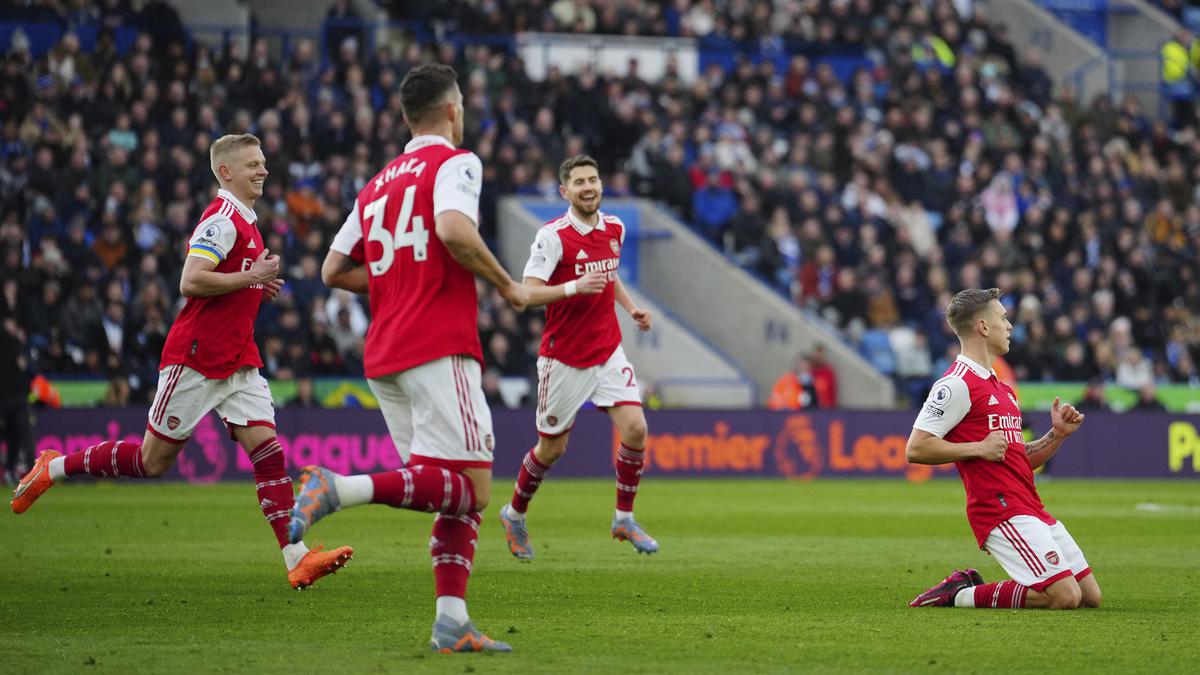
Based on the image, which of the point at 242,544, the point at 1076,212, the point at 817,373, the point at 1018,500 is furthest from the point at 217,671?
the point at 1076,212

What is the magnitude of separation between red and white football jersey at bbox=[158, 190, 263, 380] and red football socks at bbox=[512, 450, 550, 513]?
2.70 meters

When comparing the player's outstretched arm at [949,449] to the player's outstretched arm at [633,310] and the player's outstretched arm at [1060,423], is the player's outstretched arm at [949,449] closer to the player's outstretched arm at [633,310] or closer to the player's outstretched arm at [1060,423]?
the player's outstretched arm at [1060,423]

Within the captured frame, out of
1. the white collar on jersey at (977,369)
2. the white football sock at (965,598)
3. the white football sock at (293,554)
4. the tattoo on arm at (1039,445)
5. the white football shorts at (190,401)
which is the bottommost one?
the white football sock at (965,598)

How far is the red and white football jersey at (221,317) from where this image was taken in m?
9.83

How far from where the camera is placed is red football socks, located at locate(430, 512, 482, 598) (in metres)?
7.07

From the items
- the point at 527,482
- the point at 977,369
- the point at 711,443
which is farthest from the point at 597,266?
the point at 711,443

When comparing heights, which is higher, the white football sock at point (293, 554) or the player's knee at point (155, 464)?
the player's knee at point (155, 464)

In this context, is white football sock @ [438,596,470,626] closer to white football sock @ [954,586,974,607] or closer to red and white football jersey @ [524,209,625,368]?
white football sock @ [954,586,974,607]

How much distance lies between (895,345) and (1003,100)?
8251 mm

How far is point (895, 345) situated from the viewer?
2875 centimetres

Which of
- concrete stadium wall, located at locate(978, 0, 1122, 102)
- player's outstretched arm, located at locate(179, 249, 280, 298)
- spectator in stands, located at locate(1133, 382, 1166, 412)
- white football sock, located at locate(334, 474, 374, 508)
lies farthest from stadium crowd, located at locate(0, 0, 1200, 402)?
white football sock, located at locate(334, 474, 374, 508)

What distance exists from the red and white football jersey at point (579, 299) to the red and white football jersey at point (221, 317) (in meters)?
2.59


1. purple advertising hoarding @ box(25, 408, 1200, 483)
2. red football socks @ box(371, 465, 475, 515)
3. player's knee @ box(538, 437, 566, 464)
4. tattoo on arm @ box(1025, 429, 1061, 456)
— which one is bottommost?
purple advertising hoarding @ box(25, 408, 1200, 483)

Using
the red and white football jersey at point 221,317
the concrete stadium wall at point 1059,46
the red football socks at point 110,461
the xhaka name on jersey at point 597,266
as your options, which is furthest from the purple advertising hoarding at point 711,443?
the concrete stadium wall at point 1059,46
